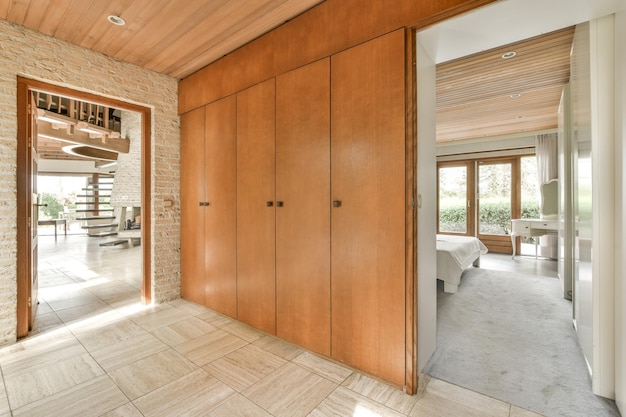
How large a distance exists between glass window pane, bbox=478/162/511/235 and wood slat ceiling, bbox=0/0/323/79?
6378 millimetres

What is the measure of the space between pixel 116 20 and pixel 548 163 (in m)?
7.32

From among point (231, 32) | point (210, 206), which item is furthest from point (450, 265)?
point (231, 32)

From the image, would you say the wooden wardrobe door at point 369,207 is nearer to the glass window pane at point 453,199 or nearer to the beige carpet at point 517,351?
the beige carpet at point 517,351

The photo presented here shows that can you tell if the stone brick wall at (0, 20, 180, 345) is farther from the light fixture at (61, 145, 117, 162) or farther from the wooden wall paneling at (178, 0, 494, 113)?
the light fixture at (61, 145, 117, 162)

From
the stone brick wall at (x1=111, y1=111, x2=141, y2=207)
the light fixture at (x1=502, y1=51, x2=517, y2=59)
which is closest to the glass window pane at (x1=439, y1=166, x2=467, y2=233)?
the light fixture at (x1=502, y1=51, x2=517, y2=59)

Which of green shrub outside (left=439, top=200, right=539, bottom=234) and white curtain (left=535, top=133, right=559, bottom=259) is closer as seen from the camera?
white curtain (left=535, top=133, right=559, bottom=259)

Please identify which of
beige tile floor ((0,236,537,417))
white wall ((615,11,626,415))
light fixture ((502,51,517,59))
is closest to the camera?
white wall ((615,11,626,415))

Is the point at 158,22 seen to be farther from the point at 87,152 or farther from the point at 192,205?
the point at 87,152

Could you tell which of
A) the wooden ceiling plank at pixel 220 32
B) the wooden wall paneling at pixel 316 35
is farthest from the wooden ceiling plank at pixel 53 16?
the wooden wall paneling at pixel 316 35

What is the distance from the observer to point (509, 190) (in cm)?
668

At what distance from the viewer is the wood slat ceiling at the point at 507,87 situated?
2.88 metres

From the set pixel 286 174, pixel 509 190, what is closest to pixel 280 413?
pixel 286 174

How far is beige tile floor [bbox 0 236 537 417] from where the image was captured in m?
1.67

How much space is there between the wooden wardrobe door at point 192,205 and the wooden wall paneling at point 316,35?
1.33ft
